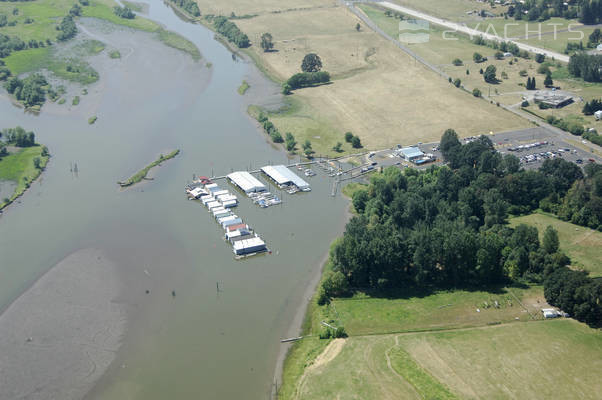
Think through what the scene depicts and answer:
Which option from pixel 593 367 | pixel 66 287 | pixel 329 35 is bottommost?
pixel 593 367

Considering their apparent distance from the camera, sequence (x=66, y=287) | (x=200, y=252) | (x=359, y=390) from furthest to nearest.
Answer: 1. (x=200, y=252)
2. (x=66, y=287)
3. (x=359, y=390)

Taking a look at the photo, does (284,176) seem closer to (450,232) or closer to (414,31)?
(450,232)

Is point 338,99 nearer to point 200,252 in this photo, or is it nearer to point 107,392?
point 200,252

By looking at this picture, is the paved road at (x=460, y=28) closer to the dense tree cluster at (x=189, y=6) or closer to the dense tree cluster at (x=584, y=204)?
the dense tree cluster at (x=189, y=6)

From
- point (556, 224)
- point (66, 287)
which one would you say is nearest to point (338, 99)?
point (556, 224)

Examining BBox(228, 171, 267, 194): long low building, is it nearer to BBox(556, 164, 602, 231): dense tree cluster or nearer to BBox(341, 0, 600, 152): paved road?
BBox(556, 164, 602, 231): dense tree cluster

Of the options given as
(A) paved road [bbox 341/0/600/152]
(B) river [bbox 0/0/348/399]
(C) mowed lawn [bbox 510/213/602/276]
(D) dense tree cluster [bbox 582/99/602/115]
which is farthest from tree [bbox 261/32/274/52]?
(C) mowed lawn [bbox 510/213/602/276]

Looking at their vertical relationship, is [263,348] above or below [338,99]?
below
